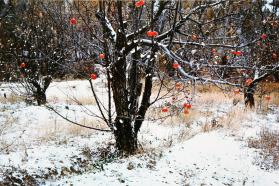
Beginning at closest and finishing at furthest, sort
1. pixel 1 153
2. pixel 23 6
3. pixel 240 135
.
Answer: pixel 1 153
pixel 240 135
pixel 23 6

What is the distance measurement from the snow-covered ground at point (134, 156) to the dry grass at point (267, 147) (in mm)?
138

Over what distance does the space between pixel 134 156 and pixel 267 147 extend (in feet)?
10.1

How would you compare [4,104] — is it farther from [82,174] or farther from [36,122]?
[82,174]

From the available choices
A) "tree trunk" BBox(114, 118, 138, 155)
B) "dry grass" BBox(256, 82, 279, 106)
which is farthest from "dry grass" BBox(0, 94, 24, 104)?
"dry grass" BBox(256, 82, 279, 106)

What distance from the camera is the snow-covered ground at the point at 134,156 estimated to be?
207 inches

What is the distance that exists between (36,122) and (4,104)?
7.88ft

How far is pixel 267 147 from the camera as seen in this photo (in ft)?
24.3

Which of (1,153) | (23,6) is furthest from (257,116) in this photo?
(23,6)

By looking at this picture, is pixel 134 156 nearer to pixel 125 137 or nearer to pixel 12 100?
pixel 125 137

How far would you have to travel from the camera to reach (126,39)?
5441mm

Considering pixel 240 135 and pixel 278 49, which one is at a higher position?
pixel 278 49

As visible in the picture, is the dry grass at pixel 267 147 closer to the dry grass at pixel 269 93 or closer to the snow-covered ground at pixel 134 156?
the snow-covered ground at pixel 134 156

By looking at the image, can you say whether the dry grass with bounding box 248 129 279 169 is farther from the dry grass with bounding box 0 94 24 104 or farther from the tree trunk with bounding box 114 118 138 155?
the dry grass with bounding box 0 94 24 104

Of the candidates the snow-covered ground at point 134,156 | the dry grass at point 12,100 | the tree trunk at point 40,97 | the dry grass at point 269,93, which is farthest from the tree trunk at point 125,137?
the dry grass at point 269,93
